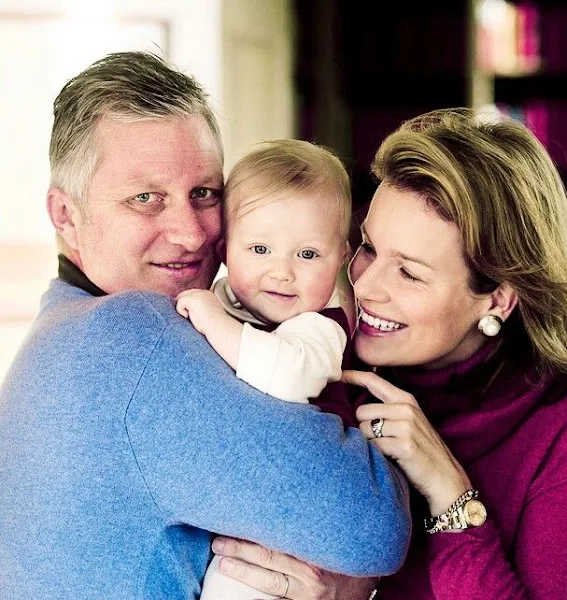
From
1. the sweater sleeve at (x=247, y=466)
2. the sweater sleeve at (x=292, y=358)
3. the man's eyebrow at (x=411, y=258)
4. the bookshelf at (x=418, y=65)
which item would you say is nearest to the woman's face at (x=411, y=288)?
the man's eyebrow at (x=411, y=258)

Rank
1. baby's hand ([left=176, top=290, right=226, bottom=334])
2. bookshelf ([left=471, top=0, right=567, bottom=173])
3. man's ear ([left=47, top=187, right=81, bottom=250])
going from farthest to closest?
bookshelf ([left=471, top=0, right=567, bottom=173]) → man's ear ([left=47, top=187, right=81, bottom=250]) → baby's hand ([left=176, top=290, right=226, bottom=334])

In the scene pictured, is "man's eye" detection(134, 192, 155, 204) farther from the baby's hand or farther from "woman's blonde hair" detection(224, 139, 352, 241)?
the baby's hand

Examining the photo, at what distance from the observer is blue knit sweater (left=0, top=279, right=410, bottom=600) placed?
1381 millimetres

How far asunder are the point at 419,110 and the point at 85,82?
418 centimetres

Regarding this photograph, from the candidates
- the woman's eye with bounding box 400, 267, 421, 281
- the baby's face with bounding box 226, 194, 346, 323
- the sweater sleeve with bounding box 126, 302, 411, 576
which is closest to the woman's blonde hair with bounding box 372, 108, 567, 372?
the woman's eye with bounding box 400, 267, 421, 281

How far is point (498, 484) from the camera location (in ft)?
5.96

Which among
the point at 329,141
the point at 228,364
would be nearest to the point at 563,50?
the point at 329,141

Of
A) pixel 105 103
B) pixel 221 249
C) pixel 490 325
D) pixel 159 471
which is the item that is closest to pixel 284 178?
pixel 221 249

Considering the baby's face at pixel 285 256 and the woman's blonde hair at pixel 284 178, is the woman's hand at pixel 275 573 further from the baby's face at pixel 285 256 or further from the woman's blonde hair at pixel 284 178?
the woman's blonde hair at pixel 284 178

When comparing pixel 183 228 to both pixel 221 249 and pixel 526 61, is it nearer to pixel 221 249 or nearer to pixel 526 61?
pixel 221 249

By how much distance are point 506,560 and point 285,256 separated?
0.64 metres

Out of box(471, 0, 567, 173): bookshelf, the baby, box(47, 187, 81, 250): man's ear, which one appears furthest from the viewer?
box(471, 0, 567, 173): bookshelf

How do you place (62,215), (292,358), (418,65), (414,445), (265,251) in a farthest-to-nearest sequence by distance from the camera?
1. (418,65)
2. (62,215)
3. (265,251)
4. (414,445)
5. (292,358)

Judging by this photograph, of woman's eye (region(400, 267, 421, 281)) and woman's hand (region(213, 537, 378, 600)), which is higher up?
woman's eye (region(400, 267, 421, 281))
